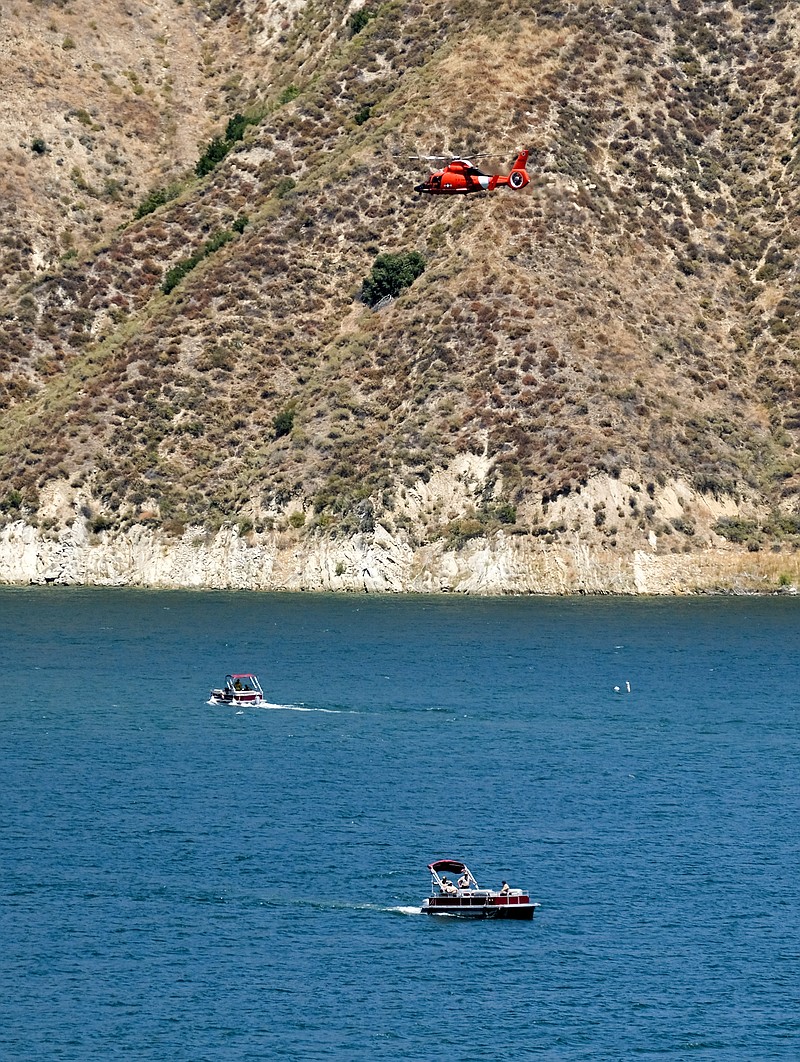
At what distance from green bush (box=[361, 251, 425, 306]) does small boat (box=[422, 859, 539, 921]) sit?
375 feet

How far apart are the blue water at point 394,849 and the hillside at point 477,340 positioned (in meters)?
24.5

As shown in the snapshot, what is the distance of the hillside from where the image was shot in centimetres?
16075

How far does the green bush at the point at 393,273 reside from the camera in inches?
7111

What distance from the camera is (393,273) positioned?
593 feet

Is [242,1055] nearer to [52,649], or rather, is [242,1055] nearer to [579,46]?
[52,649]

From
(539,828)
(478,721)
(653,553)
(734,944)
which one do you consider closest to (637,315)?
(653,553)

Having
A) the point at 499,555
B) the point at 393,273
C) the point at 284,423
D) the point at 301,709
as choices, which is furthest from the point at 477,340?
the point at 301,709

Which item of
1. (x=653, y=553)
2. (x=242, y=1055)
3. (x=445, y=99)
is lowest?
(x=242, y=1055)

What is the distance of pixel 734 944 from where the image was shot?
66438 millimetres

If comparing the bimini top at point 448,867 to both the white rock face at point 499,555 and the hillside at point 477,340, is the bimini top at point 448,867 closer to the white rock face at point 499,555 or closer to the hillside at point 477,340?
the white rock face at point 499,555

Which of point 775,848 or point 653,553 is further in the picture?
point 653,553

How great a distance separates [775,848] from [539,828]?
8966 mm

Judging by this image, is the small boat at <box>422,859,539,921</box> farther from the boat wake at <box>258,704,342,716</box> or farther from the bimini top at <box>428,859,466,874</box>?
the boat wake at <box>258,704,342,716</box>

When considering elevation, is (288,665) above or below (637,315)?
below
